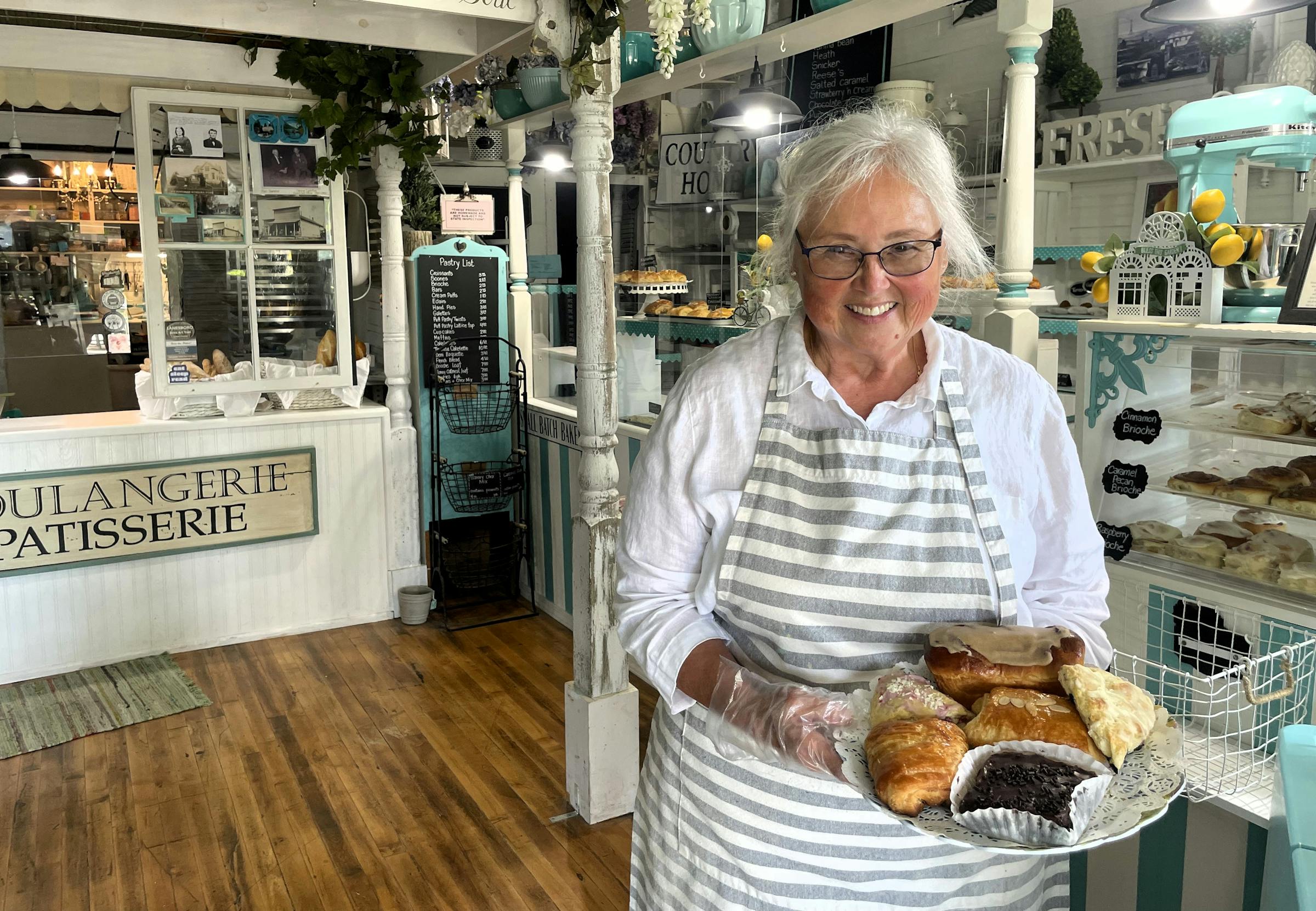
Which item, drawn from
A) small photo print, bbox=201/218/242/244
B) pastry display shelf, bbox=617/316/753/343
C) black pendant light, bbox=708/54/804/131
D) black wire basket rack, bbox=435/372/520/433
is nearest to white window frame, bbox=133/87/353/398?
small photo print, bbox=201/218/242/244

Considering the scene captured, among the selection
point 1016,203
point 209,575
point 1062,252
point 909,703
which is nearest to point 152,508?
point 209,575

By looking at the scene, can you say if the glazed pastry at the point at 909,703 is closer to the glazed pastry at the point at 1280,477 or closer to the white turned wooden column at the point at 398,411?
the glazed pastry at the point at 1280,477

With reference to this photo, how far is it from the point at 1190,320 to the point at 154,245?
13.1ft

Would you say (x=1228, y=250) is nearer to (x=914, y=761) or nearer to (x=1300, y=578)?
(x=1300, y=578)

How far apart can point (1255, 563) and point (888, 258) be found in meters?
1.27

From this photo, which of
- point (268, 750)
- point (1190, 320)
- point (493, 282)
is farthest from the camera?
point (493, 282)

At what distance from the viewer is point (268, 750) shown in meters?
3.57

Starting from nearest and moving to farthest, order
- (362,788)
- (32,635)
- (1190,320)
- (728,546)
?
1. (728,546)
2. (1190,320)
3. (362,788)
4. (32,635)

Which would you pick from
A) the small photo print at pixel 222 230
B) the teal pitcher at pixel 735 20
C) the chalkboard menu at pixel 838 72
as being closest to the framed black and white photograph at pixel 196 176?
the small photo print at pixel 222 230

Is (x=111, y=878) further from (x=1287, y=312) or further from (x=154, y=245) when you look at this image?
(x=1287, y=312)

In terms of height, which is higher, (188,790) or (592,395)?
(592,395)

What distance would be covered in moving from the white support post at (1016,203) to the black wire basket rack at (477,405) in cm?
283

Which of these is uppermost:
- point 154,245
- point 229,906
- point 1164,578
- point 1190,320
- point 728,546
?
point 154,245

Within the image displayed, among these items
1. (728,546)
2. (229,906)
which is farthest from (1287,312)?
(229,906)
